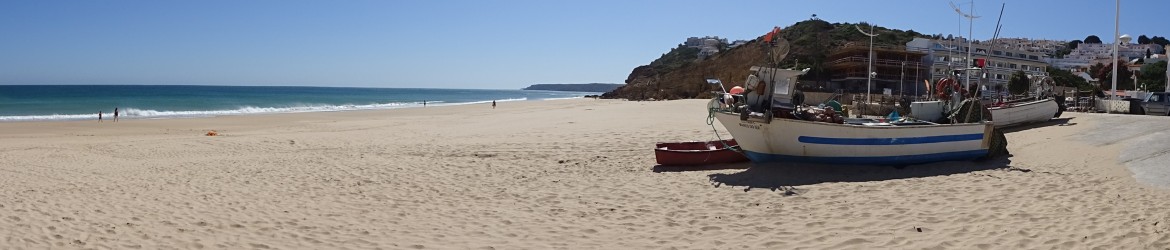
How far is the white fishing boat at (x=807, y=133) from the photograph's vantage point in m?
10.3

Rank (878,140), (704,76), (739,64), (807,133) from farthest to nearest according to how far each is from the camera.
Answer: (704,76) → (739,64) → (878,140) → (807,133)

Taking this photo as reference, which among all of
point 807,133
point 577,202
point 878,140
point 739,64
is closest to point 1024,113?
point 878,140

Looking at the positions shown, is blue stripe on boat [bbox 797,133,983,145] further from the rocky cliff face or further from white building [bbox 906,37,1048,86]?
white building [bbox 906,37,1048,86]

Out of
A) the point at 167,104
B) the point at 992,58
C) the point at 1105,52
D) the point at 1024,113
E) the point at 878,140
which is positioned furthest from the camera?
the point at 1105,52

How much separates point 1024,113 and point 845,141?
33.2 ft

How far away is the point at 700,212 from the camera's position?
7664 millimetres

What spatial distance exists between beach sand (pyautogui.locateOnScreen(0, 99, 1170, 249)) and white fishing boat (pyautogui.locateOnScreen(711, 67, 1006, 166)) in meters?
0.26

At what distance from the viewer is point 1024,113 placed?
57.1ft

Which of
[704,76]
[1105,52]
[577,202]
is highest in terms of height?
[1105,52]

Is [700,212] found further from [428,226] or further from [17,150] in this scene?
[17,150]

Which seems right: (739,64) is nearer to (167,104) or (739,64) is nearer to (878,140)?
(878,140)

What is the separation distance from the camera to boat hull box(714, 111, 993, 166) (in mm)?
10320

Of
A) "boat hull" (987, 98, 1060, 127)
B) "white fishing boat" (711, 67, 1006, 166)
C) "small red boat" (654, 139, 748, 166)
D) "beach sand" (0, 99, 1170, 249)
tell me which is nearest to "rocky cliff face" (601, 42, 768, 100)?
"boat hull" (987, 98, 1060, 127)

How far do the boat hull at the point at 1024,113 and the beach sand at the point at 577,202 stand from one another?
8.93ft
